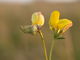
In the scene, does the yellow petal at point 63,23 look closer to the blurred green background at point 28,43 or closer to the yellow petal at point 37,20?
the yellow petal at point 37,20

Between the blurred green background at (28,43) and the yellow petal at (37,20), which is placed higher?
the yellow petal at (37,20)

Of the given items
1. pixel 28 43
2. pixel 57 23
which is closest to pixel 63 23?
pixel 57 23

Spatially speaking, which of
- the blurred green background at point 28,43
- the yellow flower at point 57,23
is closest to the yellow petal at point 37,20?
the yellow flower at point 57,23

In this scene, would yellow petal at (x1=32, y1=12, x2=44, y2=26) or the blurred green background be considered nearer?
yellow petal at (x1=32, y1=12, x2=44, y2=26)

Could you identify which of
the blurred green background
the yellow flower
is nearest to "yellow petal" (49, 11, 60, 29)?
the yellow flower

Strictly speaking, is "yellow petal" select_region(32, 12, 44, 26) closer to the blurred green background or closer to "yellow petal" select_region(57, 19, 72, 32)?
"yellow petal" select_region(57, 19, 72, 32)

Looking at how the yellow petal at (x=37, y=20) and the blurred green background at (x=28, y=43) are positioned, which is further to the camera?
the blurred green background at (x=28, y=43)

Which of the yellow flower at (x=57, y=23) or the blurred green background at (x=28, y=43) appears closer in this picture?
the yellow flower at (x=57, y=23)

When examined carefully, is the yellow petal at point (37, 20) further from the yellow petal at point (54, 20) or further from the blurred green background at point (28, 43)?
the blurred green background at point (28, 43)

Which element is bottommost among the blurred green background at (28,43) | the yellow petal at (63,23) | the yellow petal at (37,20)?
the blurred green background at (28,43)

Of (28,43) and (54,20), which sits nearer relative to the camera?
(54,20)

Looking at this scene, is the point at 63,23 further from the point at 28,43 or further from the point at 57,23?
the point at 28,43

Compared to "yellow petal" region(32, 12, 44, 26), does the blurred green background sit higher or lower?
lower
